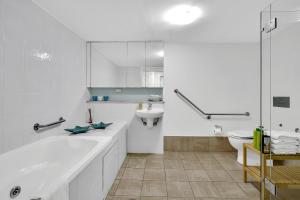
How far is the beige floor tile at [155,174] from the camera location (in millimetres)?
2379

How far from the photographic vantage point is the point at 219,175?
8.11 feet

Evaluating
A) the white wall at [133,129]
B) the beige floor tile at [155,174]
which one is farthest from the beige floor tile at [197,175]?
the white wall at [133,129]

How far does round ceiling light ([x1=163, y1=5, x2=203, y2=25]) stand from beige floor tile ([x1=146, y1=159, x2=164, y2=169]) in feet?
6.86

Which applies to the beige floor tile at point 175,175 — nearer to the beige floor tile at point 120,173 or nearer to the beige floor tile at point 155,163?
the beige floor tile at point 155,163

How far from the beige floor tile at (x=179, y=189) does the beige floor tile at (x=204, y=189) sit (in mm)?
66

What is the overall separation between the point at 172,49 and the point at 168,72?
44 cm

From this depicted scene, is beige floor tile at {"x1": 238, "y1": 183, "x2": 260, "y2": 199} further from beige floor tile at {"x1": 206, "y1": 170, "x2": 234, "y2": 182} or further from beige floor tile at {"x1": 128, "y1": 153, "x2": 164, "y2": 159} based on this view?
beige floor tile at {"x1": 128, "y1": 153, "x2": 164, "y2": 159}

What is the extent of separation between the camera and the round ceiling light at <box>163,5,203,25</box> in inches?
80.7

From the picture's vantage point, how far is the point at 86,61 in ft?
10.9

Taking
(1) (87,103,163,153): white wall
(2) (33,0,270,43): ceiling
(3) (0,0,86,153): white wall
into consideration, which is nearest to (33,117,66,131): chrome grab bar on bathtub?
(3) (0,0,86,153): white wall

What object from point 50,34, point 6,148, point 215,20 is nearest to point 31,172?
point 6,148

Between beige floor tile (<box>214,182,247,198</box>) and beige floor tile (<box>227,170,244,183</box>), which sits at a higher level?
beige floor tile (<box>227,170,244,183</box>)

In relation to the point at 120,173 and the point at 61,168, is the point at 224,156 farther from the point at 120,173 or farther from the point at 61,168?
the point at 61,168

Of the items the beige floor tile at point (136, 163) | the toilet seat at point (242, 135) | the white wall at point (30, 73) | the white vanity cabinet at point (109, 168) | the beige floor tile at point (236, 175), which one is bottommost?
the beige floor tile at point (236, 175)
